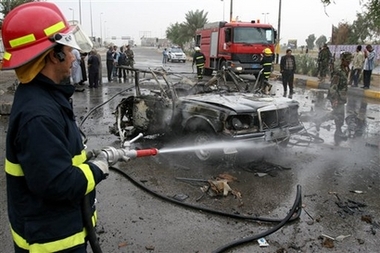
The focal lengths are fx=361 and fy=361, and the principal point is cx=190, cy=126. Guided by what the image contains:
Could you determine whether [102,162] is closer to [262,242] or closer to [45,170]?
[45,170]

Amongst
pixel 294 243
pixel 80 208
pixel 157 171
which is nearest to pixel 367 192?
pixel 294 243

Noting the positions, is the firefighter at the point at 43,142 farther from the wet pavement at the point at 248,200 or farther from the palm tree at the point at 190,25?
the palm tree at the point at 190,25

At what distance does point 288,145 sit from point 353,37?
105 ft

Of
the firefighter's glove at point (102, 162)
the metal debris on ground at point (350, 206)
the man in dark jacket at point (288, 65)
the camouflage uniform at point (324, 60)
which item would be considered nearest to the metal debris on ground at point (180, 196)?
the metal debris on ground at point (350, 206)

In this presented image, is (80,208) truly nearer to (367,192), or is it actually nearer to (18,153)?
(18,153)

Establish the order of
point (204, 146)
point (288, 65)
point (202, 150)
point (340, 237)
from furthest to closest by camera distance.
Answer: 1. point (288, 65)
2. point (202, 150)
3. point (204, 146)
4. point (340, 237)

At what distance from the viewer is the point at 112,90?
15500 mm

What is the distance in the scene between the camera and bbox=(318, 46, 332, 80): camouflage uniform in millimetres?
16828

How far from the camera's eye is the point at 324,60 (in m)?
17.2

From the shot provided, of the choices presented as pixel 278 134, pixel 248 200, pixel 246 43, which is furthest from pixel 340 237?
pixel 246 43

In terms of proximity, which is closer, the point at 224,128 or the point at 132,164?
the point at 224,128

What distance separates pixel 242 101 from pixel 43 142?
15.2 feet

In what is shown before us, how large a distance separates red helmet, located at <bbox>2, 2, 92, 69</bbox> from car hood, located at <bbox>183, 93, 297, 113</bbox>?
3933 mm

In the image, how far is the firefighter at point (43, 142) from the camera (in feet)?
4.98
